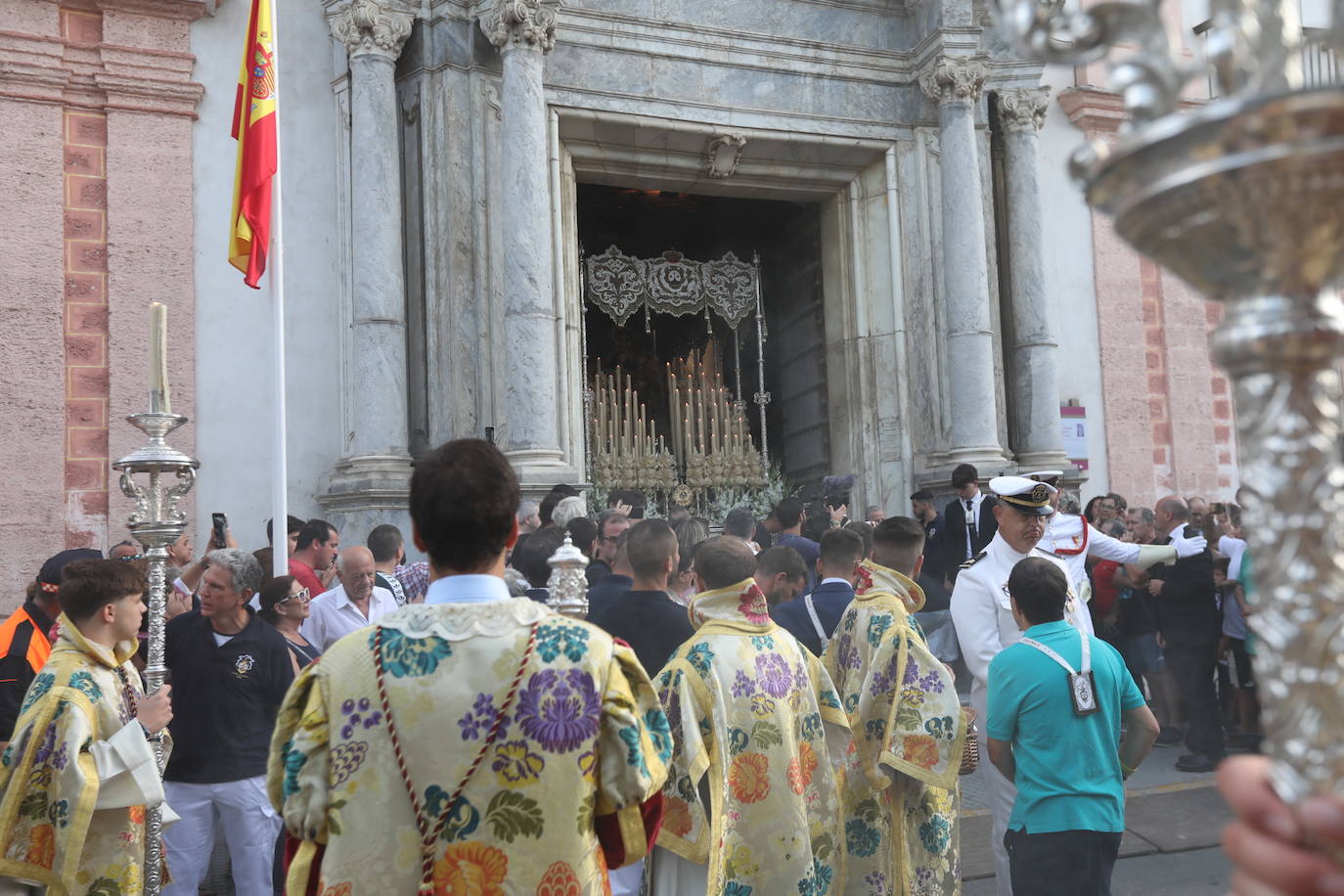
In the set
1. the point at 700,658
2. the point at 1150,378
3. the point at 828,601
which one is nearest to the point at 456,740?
the point at 700,658

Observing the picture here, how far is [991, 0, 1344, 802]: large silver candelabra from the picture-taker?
1031mm

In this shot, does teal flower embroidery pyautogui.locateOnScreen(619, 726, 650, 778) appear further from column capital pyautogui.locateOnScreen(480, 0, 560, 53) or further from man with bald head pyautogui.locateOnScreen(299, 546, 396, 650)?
column capital pyautogui.locateOnScreen(480, 0, 560, 53)

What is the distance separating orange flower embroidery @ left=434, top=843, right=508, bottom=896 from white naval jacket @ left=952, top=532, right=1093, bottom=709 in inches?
131

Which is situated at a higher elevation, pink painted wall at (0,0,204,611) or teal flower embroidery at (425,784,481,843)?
pink painted wall at (0,0,204,611)

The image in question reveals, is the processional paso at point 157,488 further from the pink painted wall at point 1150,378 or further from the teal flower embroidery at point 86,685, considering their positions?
the pink painted wall at point 1150,378

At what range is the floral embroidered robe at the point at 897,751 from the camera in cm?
454

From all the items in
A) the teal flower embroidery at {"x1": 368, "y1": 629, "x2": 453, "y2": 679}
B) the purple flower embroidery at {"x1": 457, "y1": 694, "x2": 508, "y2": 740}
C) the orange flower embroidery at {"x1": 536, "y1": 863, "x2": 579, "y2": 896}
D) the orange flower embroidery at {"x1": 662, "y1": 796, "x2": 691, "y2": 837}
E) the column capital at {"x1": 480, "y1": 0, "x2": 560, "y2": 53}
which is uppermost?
the column capital at {"x1": 480, "y1": 0, "x2": 560, "y2": 53}

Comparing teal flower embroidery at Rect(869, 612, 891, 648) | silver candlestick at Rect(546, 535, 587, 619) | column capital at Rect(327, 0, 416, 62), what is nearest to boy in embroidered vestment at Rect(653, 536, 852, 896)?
teal flower embroidery at Rect(869, 612, 891, 648)

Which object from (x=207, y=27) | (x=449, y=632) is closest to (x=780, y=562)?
(x=449, y=632)

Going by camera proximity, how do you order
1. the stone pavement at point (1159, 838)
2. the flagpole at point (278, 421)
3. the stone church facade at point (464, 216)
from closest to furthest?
the stone pavement at point (1159, 838) → the flagpole at point (278, 421) → the stone church facade at point (464, 216)

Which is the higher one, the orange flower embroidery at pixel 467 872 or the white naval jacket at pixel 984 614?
the white naval jacket at pixel 984 614

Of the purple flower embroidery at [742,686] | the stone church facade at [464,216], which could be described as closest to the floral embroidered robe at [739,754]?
the purple flower embroidery at [742,686]

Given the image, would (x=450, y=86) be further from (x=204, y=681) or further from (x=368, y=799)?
(x=368, y=799)

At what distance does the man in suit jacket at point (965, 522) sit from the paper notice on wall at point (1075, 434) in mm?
3660
